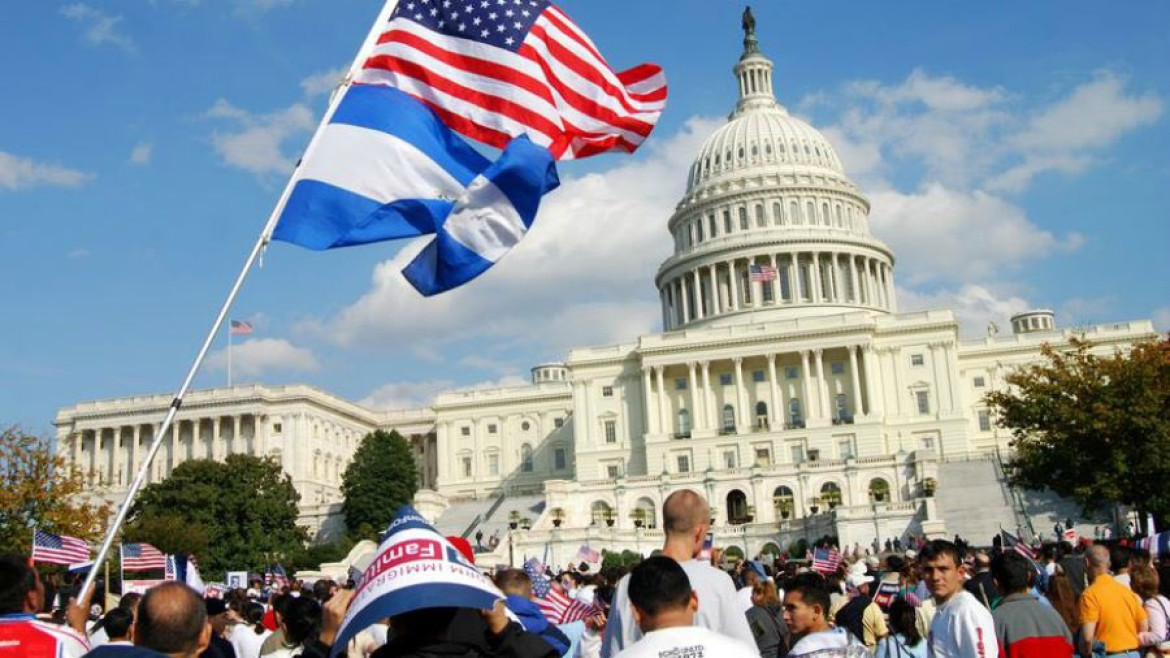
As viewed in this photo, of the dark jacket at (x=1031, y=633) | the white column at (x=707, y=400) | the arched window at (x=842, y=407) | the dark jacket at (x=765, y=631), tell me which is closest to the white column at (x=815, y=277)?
the arched window at (x=842, y=407)

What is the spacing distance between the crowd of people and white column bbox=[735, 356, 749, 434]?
7700cm

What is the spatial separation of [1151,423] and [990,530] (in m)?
16.8

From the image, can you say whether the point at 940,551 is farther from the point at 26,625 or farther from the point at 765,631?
the point at 26,625

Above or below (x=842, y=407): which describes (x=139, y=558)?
below

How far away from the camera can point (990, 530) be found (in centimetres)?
6088

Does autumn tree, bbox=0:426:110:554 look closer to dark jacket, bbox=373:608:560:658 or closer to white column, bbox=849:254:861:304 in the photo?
dark jacket, bbox=373:608:560:658

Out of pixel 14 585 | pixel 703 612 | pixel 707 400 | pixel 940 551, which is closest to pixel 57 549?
pixel 14 585

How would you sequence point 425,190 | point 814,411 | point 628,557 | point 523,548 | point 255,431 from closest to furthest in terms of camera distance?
point 425,190, point 628,557, point 523,548, point 814,411, point 255,431

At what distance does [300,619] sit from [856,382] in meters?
84.2

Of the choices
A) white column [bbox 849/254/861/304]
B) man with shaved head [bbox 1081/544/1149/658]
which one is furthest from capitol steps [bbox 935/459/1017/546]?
man with shaved head [bbox 1081/544/1149/658]

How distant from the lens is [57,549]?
24016 millimetres

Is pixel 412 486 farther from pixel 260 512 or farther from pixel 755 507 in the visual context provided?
pixel 755 507

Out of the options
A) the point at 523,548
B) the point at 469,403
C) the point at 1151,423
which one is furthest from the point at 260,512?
the point at 1151,423

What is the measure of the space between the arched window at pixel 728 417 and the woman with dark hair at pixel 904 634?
8207 cm
